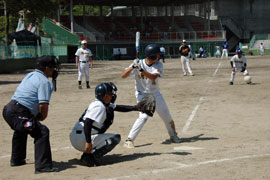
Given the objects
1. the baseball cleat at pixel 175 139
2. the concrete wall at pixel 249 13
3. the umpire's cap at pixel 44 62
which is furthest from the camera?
the concrete wall at pixel 249 13

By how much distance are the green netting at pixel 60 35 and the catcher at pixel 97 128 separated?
4640 cm

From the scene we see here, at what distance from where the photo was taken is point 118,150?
26.0ft

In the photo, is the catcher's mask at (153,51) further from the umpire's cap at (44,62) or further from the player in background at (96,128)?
the umpire's cap at (44,62)

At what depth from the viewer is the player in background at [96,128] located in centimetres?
647

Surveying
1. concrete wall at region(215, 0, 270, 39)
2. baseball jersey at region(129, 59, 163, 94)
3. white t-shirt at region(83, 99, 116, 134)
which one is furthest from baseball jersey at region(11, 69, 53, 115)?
concrete wall at region(215, 0, 270, 39)

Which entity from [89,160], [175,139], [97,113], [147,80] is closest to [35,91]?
[97,113]

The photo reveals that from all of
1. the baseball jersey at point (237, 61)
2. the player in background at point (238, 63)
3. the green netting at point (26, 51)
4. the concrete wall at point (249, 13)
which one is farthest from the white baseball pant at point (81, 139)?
the concrete wall at point (249, 13)

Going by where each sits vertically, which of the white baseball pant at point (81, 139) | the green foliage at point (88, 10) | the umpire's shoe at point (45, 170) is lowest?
the umpire's shoe at point (45, 170)

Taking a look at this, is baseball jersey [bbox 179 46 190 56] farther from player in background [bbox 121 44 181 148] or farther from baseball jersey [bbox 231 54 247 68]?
player in background [bbox 121 44 181 148]

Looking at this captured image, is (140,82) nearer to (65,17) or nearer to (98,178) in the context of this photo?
(98,178)

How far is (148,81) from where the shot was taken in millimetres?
8125

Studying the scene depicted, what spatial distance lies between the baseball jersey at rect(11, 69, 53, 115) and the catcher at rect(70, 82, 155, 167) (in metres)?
0.75

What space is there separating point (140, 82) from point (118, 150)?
135cm

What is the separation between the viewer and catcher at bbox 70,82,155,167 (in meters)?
6.47
